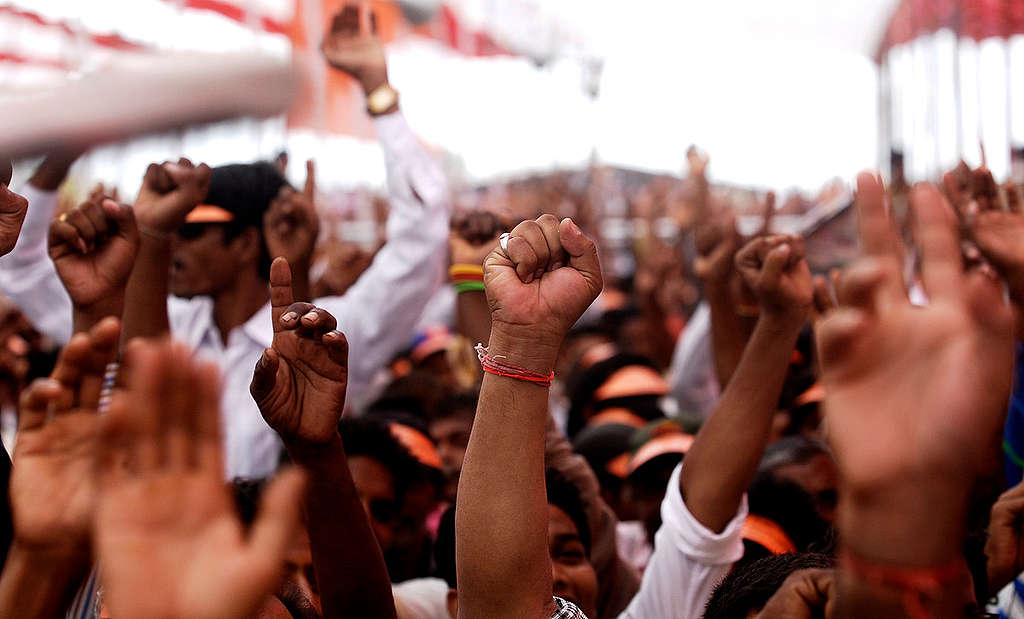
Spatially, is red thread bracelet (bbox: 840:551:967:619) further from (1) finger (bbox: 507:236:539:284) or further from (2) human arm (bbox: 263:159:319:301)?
(2) human arm (bbox: 263:159:319:301)

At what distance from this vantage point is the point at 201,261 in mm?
2639

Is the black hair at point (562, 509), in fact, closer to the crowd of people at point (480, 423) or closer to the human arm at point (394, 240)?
the crowd of people at point (480, 423)

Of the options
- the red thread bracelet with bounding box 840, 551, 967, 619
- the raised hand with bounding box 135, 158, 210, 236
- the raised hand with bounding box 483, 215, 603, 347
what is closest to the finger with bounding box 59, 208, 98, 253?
the raised hand with bounding box 135, 158, 210, 236

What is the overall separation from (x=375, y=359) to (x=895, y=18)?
178 inches

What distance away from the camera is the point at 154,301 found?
228cm

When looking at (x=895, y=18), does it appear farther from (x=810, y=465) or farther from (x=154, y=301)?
(x=154, y=301)

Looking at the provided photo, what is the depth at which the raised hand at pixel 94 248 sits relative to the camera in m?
1.79

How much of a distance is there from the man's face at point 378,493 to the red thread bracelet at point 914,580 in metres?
1.74

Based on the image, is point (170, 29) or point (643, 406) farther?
point (643, 406)

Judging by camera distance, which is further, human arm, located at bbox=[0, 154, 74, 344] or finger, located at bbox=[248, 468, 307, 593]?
human arm, located at bbox=[0, 154, 74, 344]

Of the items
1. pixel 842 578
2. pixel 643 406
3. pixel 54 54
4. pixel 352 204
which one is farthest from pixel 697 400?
pixel 352 204

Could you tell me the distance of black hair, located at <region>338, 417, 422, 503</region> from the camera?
2.54 m

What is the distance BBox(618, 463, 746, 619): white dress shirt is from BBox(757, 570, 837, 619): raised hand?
536 mm

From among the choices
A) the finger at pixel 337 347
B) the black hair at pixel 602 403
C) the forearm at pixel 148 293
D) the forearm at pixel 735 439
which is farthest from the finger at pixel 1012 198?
the black hair at pixel 602 403
